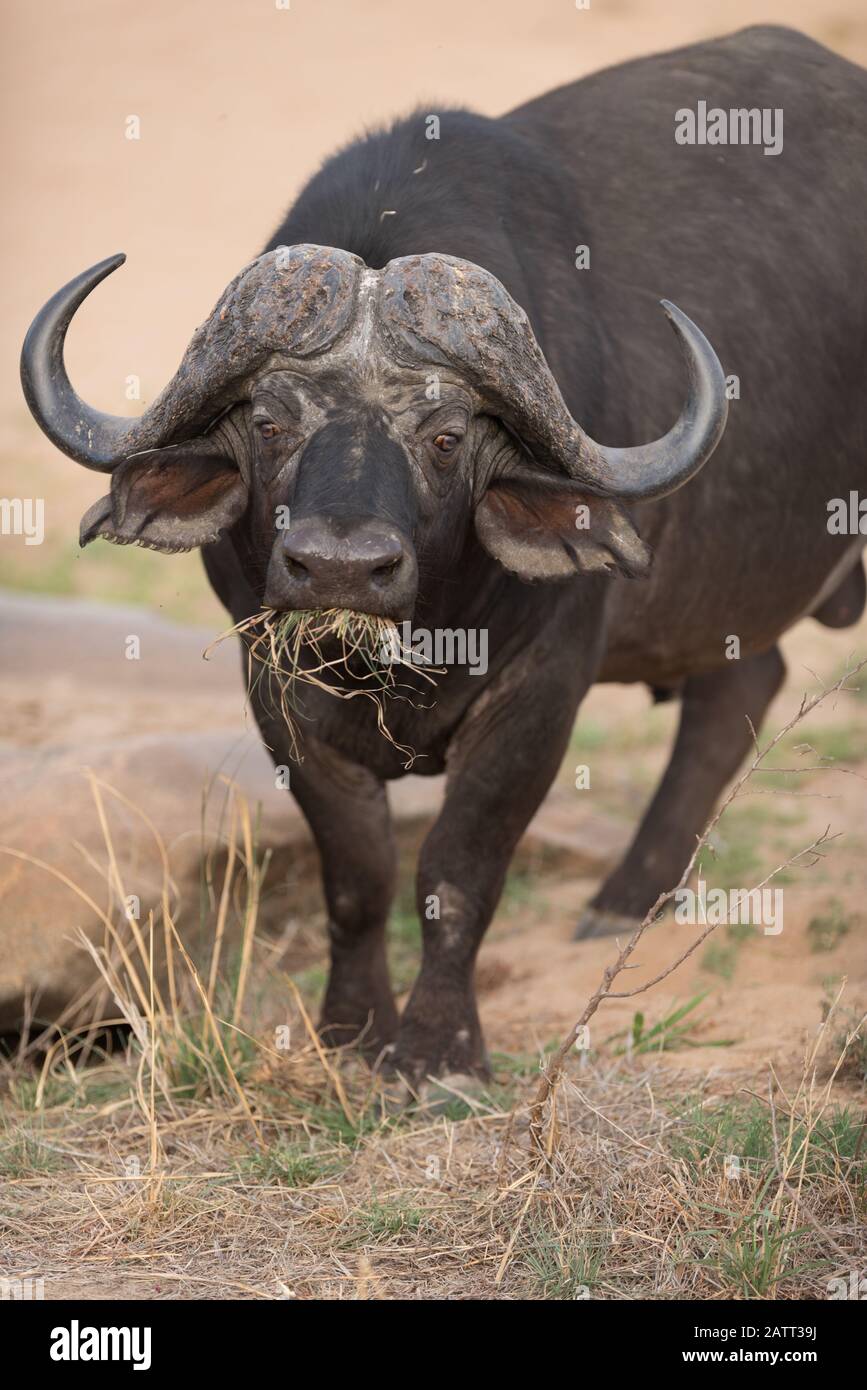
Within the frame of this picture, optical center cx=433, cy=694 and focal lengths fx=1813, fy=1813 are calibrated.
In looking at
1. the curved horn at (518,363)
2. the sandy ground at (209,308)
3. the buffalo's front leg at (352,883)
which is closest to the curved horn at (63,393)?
the curved horn at (518,363)

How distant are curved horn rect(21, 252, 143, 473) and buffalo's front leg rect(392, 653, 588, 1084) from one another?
127cm

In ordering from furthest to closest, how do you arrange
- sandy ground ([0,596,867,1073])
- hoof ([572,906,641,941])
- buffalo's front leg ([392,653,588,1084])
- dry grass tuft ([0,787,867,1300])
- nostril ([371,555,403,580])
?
hoof ([572,906,641,941]), sandy ground ([0,596,867,1073]), buffalo's front leg ([392,653,588,1084]), nostril ([371,555,403,580]), dry grass tuft ([0,787,867,1300])

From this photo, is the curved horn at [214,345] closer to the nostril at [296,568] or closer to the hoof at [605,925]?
the nostril at [296,568]

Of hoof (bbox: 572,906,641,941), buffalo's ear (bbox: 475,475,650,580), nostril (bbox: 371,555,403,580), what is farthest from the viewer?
hoof (bbox: 572,906,641,941)

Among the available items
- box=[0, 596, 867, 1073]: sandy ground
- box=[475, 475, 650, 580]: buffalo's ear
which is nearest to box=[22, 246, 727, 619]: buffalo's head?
box=[475, 475, 650, 580]: buffalo's ear

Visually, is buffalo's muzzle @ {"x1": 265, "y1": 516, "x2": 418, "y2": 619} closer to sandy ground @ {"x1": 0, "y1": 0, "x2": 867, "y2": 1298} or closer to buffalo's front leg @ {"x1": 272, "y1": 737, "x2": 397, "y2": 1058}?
buffalo's front leg @ {"x1": 272, "y1": 737, "x2": 397, "y2": 1058}

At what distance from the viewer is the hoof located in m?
6.68

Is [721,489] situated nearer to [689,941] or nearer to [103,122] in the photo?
[689,941]

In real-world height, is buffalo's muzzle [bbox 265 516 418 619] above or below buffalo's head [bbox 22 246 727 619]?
below

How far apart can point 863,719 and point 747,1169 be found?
541cm

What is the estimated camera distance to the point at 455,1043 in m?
5.12

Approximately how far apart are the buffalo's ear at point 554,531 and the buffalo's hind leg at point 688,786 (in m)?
2.36

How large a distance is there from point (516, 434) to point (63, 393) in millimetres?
1158
